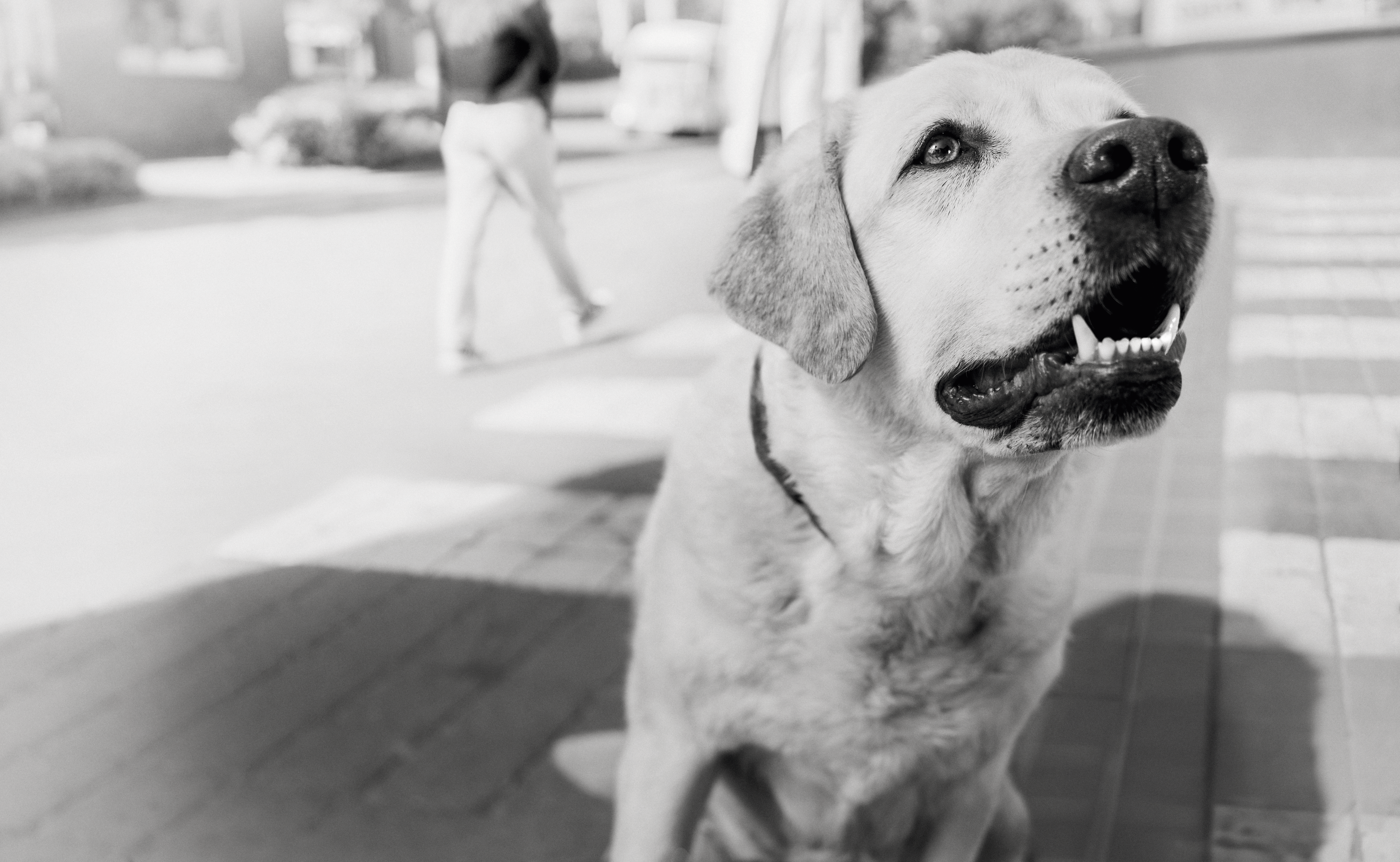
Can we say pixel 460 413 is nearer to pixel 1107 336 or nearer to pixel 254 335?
pixel 254 335

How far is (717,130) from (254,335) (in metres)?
14.3

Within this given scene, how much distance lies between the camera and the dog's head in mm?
1814

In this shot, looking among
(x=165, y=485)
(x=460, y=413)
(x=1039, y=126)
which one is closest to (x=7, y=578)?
(x=165, y=485)

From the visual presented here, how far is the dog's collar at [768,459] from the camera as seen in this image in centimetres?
219

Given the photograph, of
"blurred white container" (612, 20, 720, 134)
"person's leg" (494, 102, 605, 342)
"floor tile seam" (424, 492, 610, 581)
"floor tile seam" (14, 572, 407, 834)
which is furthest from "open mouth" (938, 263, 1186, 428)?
"blurred white container" (612, 20, 720, 134)

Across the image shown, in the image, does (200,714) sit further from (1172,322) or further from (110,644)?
(1172,322)

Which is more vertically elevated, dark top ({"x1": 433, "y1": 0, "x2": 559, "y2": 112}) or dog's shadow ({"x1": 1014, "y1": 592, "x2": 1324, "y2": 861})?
dark top ({"x1": 433, "y1": 0, "x2": 559, "y2": 112})

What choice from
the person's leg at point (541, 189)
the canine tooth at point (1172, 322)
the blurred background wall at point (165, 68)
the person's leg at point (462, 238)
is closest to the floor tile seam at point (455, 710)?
the canine tooth at point (1172, 322)

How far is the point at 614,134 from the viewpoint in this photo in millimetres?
21859

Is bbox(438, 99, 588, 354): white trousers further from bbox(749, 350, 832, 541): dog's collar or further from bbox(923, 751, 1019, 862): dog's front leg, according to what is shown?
bbox(923, 751, 1019, 862): dog's front leg

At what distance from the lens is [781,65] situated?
20.5 feet

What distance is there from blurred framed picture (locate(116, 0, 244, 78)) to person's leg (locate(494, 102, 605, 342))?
13620mm

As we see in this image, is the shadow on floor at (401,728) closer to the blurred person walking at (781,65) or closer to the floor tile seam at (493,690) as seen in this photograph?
the floor tile seam at (493,690)

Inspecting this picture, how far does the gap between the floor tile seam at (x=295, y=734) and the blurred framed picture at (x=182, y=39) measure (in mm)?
17102
